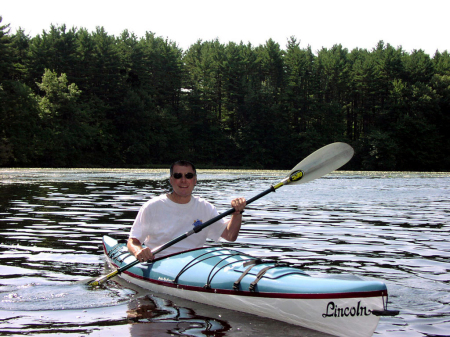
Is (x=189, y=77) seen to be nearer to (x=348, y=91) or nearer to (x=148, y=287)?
(x=348, y=91)

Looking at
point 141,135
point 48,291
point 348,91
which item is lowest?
point 48,291

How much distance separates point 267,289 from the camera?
15.3ft

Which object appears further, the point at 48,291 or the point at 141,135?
the point at 141,135

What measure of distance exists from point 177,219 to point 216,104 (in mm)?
56295

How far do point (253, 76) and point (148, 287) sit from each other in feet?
194

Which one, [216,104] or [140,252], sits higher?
[216,104]

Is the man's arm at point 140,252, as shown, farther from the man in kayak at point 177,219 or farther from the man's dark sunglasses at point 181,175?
the man's dark sunglasses at point 181,175

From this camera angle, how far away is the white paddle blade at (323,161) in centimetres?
647

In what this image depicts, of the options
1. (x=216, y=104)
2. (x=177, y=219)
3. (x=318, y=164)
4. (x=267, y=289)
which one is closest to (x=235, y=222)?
(x=177, y=219)

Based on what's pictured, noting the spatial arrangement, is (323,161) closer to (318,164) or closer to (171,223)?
(318,164)

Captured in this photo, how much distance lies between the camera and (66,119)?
4875 centimetres

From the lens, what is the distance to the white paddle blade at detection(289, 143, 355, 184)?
6.47m

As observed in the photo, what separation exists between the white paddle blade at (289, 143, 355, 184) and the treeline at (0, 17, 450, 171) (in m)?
40.3

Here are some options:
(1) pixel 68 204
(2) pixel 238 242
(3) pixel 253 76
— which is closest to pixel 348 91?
(3) pixel 253 76
